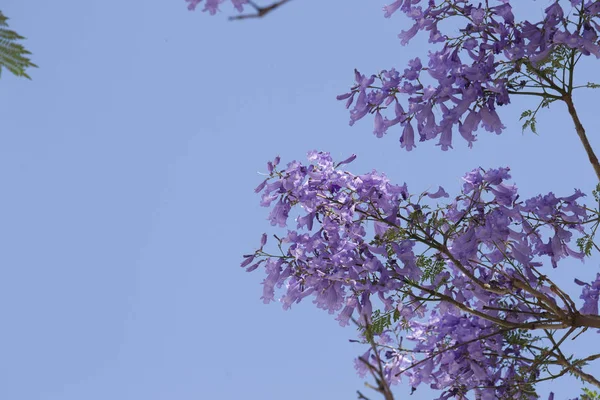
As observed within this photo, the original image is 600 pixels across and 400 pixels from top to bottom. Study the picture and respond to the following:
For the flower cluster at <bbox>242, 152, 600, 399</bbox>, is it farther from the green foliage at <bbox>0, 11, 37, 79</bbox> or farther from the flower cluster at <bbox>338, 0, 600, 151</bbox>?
the green foliage at <bbox>0, 11, 37, 79</bbox>

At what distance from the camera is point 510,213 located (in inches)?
124

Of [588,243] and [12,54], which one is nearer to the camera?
[12,54]

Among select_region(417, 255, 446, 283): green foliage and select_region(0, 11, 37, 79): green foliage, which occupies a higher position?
select_region(417, 255, 446, 283): green foliage

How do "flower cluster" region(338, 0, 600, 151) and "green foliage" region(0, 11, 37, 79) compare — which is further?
"flower cluster" region(338, 0, 600, 151)

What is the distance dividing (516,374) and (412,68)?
1.30m

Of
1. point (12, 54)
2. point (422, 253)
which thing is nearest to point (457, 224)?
point (422, 253)

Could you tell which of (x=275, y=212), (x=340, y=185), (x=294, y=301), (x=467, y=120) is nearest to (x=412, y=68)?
(x=467, y=120)

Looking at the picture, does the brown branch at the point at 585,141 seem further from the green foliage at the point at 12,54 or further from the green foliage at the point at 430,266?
the green foliage at the point at 12,54

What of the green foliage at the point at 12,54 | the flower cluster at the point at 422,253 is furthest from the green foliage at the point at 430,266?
the green foliage at the point at 12,54

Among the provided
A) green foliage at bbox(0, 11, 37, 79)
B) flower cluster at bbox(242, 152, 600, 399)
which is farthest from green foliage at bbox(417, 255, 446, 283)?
green foliage at bbox(0, 11, 37, 79)

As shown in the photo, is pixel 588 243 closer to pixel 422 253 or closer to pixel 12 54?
pixel 422 253

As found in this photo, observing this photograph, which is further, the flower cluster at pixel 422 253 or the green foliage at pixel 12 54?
the flower cluster at pixel 422 253

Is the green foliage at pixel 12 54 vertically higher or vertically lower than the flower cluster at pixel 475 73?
lower

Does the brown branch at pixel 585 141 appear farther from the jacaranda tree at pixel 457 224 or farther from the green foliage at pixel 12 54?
the green foliage at pixel 12 54
